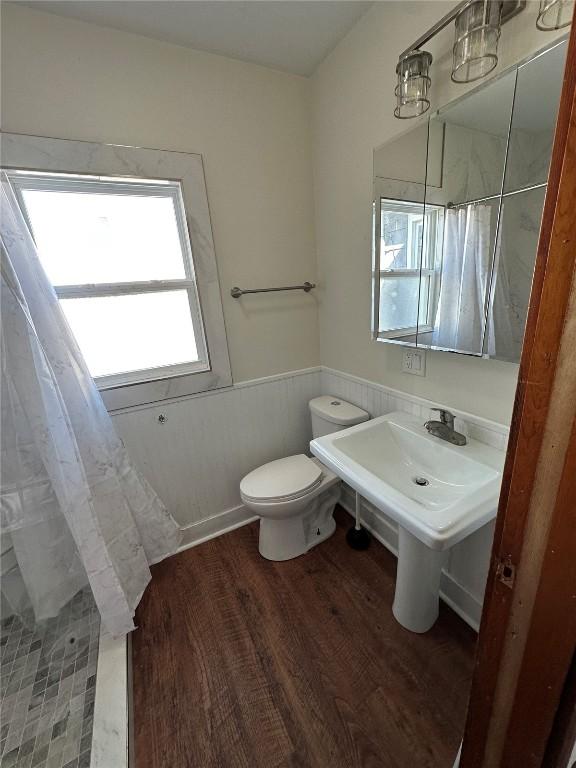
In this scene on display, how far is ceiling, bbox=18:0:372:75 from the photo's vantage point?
110cm

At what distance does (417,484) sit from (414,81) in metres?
1.41

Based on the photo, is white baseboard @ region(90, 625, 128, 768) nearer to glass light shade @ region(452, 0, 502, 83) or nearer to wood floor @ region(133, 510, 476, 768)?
wood floor @ region(133, 510, 476, 768)

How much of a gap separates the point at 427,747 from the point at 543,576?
3.51ft

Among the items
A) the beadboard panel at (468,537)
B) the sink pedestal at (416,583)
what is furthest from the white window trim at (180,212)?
the sink pedestal at (416,583)

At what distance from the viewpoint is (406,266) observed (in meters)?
1.26

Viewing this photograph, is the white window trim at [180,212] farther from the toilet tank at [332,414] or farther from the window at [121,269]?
the toilet tank at [332,414]

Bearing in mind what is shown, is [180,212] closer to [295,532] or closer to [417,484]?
[417,484]

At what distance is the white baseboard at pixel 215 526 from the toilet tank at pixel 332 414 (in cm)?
69

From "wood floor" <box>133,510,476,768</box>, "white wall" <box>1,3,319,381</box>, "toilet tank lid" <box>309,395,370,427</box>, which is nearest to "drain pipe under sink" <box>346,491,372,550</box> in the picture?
"wood floor" <box>133,510,476,768</box>

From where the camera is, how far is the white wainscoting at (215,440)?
157 cm

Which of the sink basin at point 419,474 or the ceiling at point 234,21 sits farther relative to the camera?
the ceiling at point 234,21

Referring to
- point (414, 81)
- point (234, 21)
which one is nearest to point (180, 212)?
point (234, 21)

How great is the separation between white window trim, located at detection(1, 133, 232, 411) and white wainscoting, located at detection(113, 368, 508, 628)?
0.09 metres

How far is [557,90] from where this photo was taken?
30.2 inches
